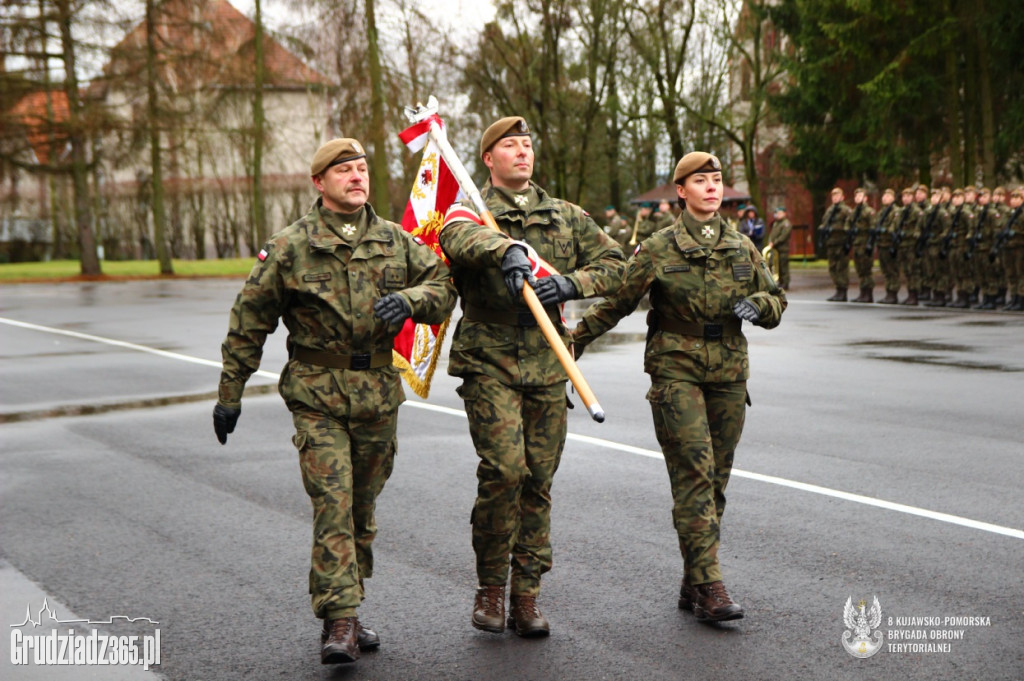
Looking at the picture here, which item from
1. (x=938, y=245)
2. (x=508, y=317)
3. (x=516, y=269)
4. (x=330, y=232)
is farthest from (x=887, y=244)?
(x=330, y=232)

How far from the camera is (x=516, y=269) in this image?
4746 mm

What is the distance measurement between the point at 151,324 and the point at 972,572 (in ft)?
56.4

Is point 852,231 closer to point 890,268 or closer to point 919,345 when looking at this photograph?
point 890,268

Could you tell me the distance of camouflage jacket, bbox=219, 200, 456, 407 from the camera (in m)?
4.82

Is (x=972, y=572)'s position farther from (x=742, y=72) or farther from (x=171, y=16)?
(x=742, y=72)

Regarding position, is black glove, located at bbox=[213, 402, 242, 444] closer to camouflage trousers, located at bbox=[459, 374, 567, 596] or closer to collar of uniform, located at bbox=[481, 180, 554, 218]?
camouflage trousers, located at bbox=[459, 374, 567, 596]

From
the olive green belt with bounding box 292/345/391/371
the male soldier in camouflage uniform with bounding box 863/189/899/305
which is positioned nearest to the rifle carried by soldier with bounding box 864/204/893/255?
the male soldier in camouflage uniform with bounding box 863/189/899/305

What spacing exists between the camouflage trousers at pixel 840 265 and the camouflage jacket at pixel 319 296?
1989 centimetres

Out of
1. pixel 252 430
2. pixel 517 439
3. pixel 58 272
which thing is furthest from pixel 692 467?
pixel 58 272

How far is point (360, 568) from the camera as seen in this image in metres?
4.98

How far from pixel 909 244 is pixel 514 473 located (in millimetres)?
18997

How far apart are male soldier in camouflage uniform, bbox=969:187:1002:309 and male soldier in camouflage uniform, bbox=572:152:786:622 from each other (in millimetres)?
16738

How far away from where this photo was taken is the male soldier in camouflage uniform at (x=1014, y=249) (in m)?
20.4

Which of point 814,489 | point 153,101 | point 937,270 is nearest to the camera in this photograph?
point 814,489
